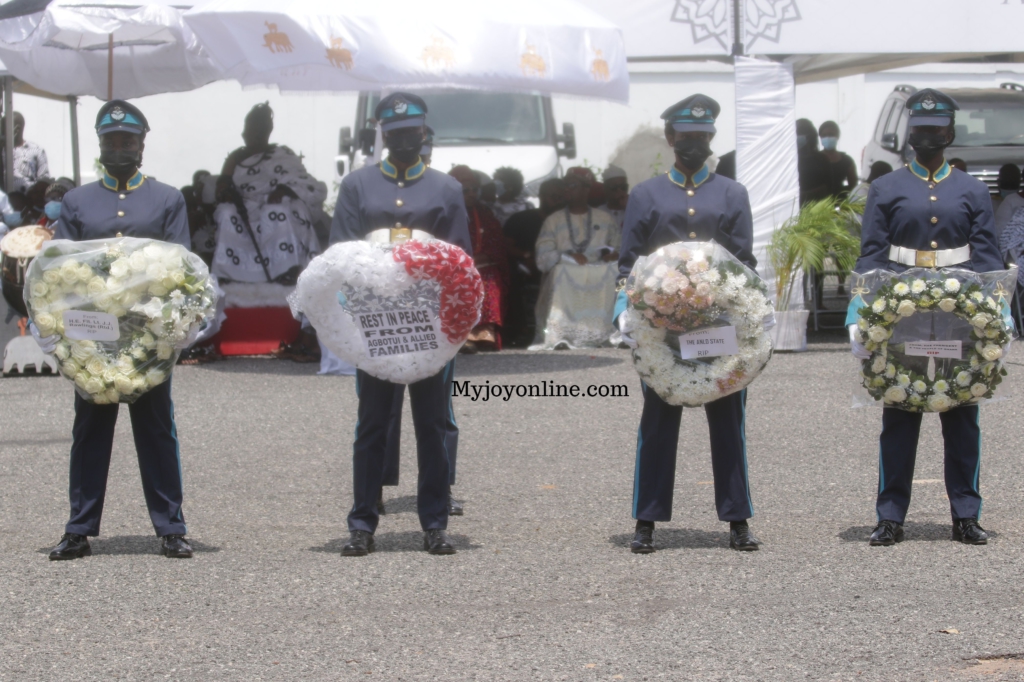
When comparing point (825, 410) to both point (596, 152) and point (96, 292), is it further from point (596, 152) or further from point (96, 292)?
point (596, 152)

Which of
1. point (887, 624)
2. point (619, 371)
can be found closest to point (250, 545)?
point (887, 624)

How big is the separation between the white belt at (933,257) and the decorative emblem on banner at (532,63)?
18.2ft

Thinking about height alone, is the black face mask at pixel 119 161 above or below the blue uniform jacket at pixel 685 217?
above

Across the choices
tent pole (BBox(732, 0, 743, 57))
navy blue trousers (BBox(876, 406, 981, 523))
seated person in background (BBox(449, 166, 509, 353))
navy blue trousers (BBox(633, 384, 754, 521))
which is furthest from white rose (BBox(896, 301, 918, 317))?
tent pole (BBox(732, 0, 743, 57))

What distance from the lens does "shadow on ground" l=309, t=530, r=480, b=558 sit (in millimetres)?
6203

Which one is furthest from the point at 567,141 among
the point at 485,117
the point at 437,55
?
the point at 437,55

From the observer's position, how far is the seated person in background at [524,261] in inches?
563

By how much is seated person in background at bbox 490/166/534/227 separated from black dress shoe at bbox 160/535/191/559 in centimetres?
910

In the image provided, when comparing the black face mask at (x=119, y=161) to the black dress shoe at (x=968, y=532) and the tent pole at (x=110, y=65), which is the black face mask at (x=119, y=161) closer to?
the black dress shoe at (x=968, y=532)

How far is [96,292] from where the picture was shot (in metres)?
5.86

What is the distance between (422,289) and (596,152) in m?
13.4

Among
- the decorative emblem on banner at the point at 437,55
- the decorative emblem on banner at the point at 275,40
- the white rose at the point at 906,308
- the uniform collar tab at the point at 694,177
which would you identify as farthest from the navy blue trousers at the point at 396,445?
the decorative emblem on banner at the point at 275,40

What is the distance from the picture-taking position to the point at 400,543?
20.9ft

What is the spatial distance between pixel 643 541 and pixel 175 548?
2038mm
